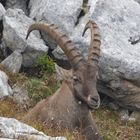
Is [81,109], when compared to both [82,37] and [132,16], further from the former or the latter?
[132,16]

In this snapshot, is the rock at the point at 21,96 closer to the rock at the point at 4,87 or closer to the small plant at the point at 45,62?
the rock at the point at 4,87

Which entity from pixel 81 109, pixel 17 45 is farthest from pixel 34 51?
pixel 81 109

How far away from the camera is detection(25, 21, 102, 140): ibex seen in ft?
43.2

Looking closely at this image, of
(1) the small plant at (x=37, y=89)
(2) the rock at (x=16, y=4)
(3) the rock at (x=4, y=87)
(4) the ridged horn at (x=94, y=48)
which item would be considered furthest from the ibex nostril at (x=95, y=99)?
(2) the rock at (x=16, y=4)

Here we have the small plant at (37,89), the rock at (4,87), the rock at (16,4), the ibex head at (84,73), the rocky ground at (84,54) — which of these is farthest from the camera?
the rock at (16,4)

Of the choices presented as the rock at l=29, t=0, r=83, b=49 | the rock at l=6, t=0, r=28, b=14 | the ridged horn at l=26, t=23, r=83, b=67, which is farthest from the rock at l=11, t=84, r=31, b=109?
the rock at l=6, t=0, r=28, b=14

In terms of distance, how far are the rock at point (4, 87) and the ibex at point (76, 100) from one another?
1784mm

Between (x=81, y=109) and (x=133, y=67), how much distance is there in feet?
12.9

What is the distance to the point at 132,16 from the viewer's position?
60.1ft

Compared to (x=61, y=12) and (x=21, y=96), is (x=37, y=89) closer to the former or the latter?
(x=21, y=96)

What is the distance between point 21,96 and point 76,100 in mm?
3469

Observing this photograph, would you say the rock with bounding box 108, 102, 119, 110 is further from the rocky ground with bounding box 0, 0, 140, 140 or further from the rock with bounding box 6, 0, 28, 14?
the rock with bounding box 6, 0, 28, 14

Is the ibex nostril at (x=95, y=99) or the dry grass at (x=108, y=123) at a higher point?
the ibex nostril at (x=95, y=99)

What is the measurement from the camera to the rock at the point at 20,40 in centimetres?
1747
